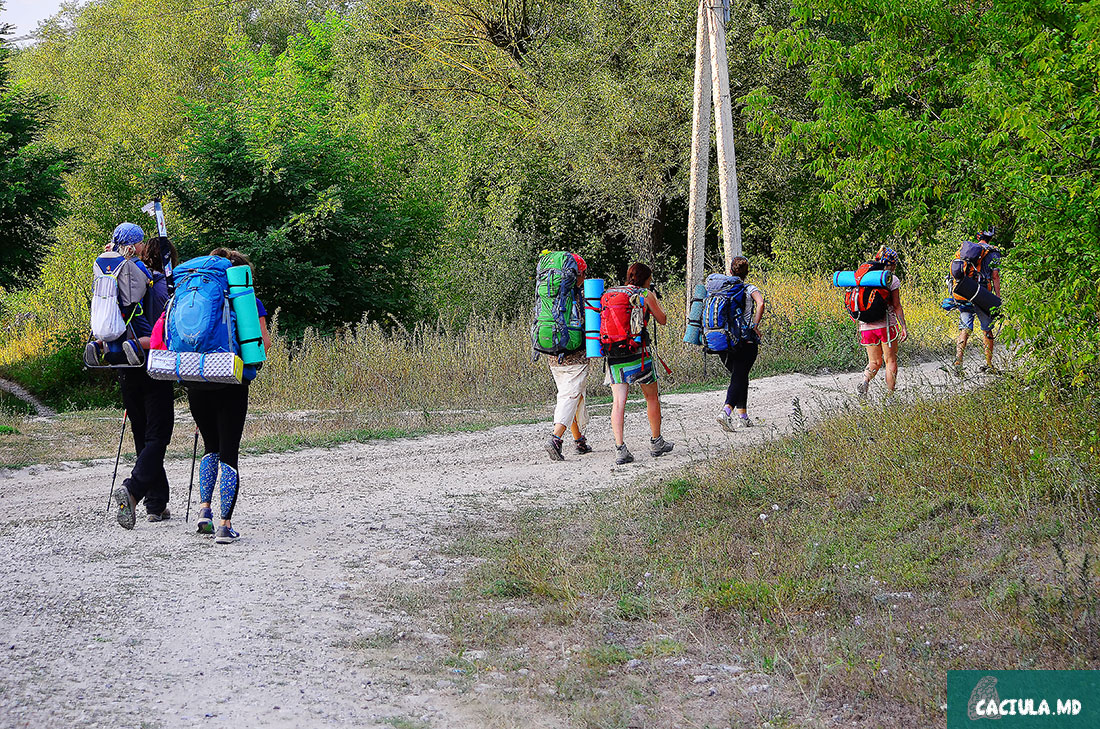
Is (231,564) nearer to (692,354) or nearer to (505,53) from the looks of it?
(692,354)

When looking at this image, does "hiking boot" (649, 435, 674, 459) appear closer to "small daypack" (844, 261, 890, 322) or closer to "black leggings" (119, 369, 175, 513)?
"small daypack" (844, 261, 890, 322)

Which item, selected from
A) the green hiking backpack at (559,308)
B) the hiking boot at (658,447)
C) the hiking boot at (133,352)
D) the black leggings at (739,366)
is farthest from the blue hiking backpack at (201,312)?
the black leggings at (739,366)

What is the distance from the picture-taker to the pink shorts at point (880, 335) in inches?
451

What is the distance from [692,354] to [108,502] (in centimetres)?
1056

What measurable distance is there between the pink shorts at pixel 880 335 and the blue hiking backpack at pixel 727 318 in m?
1.67

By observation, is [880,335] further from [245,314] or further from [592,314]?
[245,314]

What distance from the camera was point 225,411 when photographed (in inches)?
267

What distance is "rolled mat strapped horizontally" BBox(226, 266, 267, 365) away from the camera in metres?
6.65

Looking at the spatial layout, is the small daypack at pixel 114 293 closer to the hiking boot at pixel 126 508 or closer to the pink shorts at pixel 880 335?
the hiking boot at pixel 126 508

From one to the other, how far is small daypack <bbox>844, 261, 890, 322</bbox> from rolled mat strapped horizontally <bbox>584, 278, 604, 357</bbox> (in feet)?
11.6

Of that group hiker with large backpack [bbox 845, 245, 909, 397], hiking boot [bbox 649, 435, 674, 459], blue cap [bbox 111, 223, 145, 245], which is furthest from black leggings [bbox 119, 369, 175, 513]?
hiker with large backpack [bbox 845, 245, 909, 397]

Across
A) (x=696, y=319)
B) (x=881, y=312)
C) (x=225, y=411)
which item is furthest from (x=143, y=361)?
(x=881, y=312)

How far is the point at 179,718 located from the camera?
405cm

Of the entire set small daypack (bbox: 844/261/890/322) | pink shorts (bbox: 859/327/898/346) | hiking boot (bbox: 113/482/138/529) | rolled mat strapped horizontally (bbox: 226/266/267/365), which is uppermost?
rolled mat strapped horizontally (bbox: 226/266/267/365)
